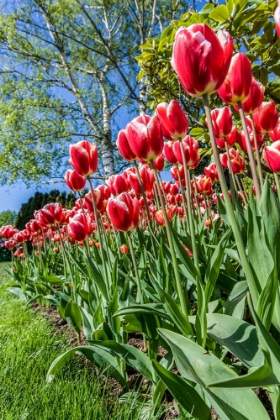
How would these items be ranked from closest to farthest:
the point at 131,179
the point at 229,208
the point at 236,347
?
the point at 229,208
the point at 236,347
the point at 131,179

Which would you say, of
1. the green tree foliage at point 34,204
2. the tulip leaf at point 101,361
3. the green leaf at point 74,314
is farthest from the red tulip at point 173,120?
the green tree foliage at point 34,204

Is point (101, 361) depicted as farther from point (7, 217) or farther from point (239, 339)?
point (7, 217)

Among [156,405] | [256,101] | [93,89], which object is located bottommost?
[156,405]

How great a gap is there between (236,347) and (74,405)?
1.86ft

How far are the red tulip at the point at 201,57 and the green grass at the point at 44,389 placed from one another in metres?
0.96

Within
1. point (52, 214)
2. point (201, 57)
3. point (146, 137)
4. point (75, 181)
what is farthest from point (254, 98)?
point (52, 214)

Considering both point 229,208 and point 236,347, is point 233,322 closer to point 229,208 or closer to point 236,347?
point 236,347

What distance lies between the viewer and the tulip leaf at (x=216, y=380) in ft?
2.50

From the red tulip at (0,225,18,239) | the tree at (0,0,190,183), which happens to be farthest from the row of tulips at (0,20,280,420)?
the tree at (0,0,190,183)

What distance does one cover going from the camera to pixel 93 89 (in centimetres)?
1565

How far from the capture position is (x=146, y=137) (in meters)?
1.20

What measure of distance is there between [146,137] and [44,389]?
0.93 m

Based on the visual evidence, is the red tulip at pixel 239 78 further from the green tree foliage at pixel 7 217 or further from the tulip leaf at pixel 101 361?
the green tree foliage at pixel 7 217

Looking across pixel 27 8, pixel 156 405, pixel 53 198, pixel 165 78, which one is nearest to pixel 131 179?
pixel 156 405
